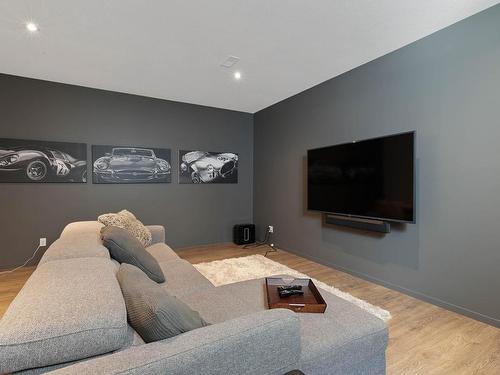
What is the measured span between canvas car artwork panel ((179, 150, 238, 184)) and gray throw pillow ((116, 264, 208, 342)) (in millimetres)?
3702

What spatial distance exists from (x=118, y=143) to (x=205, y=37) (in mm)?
2429

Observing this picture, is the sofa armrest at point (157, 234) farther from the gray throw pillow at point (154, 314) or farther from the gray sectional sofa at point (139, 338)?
the gray throw pillow at point (154, 314)

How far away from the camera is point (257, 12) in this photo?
2.26 meters

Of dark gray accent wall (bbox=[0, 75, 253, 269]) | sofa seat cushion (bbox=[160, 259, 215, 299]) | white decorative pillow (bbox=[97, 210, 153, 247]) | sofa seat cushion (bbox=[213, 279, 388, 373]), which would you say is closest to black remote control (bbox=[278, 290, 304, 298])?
sofa seat cushion (bbox=[213, 279, 388, 373])

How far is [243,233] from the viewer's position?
498 cm

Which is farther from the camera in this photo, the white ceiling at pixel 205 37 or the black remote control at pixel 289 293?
the white ceiling at pixel 205 37

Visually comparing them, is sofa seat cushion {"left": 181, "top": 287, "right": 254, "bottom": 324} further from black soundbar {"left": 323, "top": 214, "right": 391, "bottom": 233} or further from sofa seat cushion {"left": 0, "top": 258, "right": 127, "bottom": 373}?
black soundbar {"left": 323, "top": 214, "right": 391, "bottom": 233}

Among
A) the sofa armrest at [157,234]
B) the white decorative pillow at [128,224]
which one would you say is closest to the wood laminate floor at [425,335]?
the white decorative pillow at [128,224]

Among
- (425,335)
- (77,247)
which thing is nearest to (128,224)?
(77,247)

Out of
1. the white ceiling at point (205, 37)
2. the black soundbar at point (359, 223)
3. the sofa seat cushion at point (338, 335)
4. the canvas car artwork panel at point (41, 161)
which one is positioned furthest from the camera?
the canvas car artwork panel at point (41, 161)

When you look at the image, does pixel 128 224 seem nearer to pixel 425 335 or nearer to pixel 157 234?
pixel 157 234

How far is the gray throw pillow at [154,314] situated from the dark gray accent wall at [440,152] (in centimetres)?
254

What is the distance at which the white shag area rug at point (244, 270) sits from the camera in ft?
10.4

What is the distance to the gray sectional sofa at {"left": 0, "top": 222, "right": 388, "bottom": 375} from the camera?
0.78m
